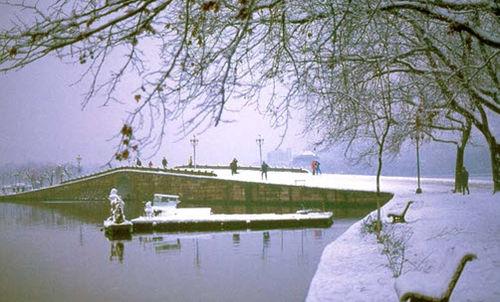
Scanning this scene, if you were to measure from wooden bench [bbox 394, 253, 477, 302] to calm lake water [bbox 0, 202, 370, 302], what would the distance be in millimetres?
6614

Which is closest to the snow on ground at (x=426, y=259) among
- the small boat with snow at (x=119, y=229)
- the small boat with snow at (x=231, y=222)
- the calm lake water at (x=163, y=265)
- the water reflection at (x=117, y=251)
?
the calm lake water at (x=163, y=265)

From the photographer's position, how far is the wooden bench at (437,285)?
5.14 m

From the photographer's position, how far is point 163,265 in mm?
17062

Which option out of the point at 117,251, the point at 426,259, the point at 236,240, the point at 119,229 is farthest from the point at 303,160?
the point at 426,259

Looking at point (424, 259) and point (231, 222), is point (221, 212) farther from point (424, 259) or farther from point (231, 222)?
point (424, 259)

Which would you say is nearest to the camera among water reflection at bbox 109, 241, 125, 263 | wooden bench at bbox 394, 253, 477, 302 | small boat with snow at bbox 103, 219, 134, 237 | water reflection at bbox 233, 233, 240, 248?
wooden bench at bbox 394, 253, 477, 302

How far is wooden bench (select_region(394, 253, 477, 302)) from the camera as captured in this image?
5.14 meters

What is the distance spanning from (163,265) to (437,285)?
12.9 meters

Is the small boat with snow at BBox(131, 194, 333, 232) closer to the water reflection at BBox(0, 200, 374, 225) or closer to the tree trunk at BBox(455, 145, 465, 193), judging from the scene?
the water reflection at BBox(0, 200, 374, 225)

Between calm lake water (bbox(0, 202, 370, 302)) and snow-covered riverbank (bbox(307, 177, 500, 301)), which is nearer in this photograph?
snow-covered riverbank (bbox(307, 177, 500, 301))

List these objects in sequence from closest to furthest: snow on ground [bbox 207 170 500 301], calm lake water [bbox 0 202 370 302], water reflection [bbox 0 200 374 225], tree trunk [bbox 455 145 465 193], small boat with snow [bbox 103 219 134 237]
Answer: snow on ground [bbox 207 170 500 301], calm lake water [bbox 0 202 370 302], tree trunk [bbox 455 145 465 193], small boat with snow [bbox 103 219 134 237], water reflection [bbox 0 200 374 225]

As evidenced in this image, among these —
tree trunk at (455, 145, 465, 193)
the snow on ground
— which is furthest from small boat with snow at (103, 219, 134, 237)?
tree trunk at (455, 145, 465, 193)

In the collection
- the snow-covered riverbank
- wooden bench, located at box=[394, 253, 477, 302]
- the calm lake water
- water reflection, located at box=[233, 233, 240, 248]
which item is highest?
wooden bench, located at box=[394, 253, 477, 302]

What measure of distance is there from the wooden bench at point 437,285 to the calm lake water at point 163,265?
6.61 metres
